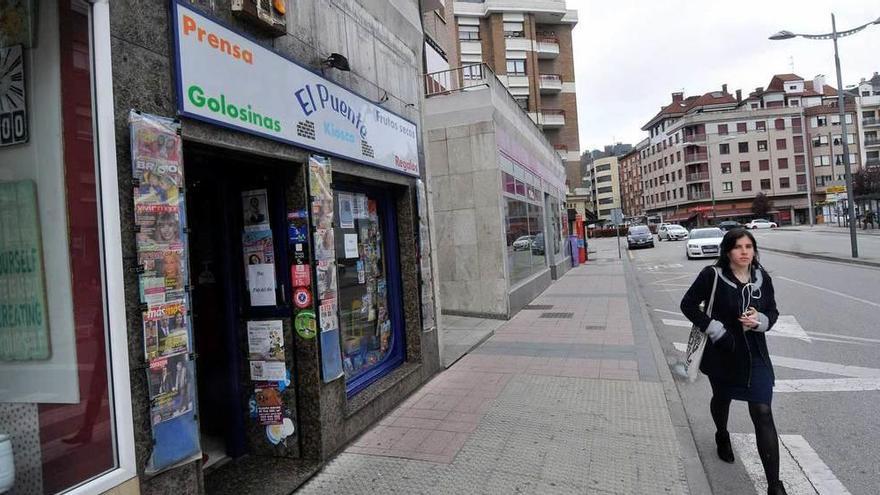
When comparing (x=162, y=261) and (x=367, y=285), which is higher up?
(x=162, y=261)

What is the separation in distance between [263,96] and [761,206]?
7684 cm

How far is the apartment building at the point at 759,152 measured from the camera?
6988 cm

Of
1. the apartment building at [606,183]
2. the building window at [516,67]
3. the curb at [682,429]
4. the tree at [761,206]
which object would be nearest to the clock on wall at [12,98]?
the curb at [682,429]

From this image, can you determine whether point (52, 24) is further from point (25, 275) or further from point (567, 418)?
point (567, 418)

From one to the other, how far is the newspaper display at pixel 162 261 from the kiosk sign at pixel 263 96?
1.10 feet

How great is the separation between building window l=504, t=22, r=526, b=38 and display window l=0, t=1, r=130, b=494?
4263 centimetres

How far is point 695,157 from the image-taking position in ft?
234

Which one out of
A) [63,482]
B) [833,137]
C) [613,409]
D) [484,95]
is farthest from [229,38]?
[833,137]

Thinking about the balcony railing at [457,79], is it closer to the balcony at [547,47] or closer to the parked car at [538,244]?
the parked car at [538,244]

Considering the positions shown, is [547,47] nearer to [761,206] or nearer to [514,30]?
[514,30]

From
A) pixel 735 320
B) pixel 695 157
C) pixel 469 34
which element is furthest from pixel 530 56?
pixel 735 320

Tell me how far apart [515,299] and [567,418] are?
251 inches

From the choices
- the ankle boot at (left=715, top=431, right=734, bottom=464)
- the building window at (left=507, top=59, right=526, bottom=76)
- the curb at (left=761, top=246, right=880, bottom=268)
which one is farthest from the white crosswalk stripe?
the building window at (left=507, top=59, right=526, bottom=76)

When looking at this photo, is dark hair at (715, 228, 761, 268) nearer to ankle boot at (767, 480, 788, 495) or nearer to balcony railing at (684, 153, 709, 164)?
ankle boot at (767, 480, 788, 495)
